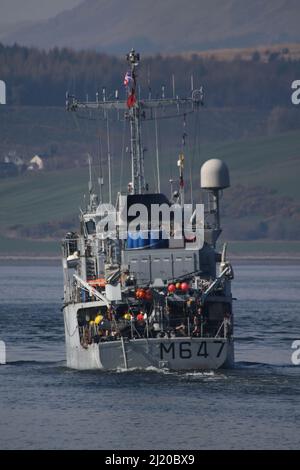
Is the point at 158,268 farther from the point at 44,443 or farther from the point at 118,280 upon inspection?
the point at 44,443

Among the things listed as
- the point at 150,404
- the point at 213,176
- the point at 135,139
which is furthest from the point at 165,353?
the point at 135,139

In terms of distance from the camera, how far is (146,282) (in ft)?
207

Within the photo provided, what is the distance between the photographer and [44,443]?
47.4 meters

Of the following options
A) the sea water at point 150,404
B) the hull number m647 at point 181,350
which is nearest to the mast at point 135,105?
the sea water at point 150,404

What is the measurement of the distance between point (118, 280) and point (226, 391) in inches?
328

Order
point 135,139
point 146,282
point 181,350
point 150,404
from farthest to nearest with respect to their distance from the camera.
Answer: point 135,139, point 146,282, point 181,350, point 150,404

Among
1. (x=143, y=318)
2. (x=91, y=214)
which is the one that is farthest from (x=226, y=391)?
(x=91, y=214)

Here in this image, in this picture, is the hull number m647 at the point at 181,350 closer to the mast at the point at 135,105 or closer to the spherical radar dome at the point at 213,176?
the mast at the point at 135,105

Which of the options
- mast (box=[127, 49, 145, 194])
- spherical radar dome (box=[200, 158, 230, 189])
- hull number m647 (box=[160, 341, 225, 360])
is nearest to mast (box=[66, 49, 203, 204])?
mast (box=[127, 49, 145, 194])

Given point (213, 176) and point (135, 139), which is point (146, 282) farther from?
point (213, 176)

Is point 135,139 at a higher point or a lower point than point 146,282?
higher

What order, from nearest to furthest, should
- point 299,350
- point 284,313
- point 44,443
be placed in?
point 44,443
point 299,350
point 284,313

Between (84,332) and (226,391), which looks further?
(84,332)

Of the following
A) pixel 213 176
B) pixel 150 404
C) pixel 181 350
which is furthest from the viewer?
pixel 213 176
